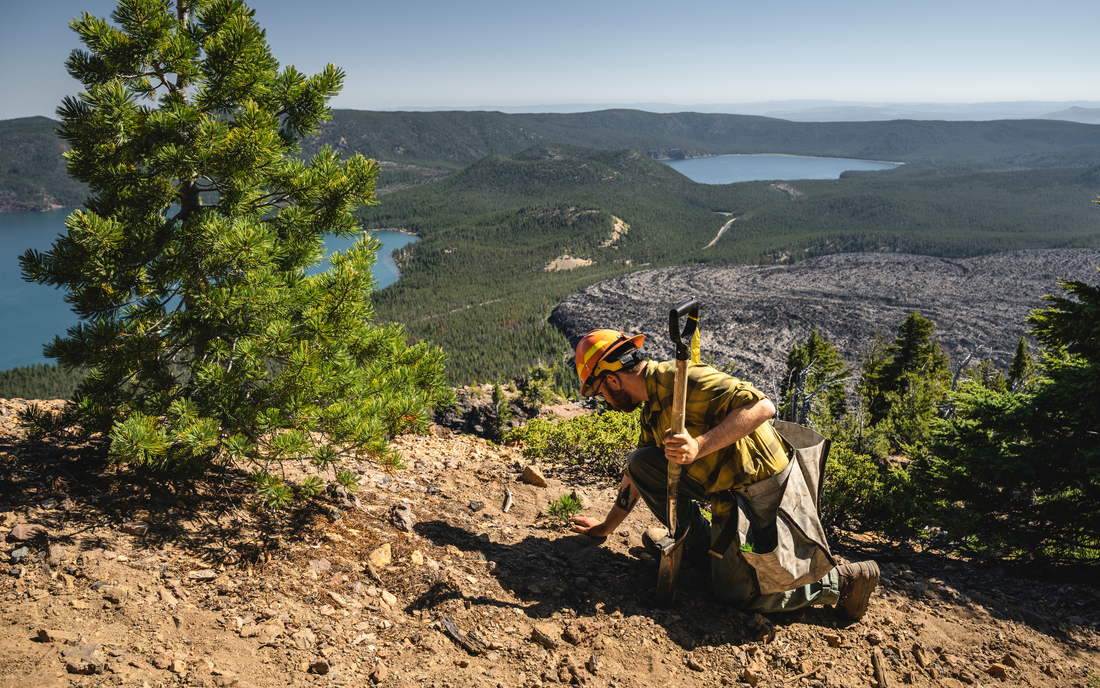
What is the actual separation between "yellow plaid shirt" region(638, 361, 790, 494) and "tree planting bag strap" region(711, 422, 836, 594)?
0.11m

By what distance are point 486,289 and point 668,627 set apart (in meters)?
116

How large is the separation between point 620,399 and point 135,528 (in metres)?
3.98

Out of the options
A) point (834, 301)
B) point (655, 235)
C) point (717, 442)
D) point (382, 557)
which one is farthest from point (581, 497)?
point (655, 235)

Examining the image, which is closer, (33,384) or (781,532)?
(781,532)

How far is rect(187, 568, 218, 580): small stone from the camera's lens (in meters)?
4.07

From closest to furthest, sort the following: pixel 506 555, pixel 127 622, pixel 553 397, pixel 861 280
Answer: pixel 127 622, pixel 506 555, pixel 553 397, pixel 861 280

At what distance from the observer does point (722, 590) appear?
15.0 ft

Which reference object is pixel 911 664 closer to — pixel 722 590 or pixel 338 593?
pixel 722 590

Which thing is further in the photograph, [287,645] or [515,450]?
[515,450]

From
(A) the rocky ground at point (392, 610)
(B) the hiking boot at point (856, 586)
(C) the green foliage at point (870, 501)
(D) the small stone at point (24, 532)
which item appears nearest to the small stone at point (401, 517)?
(A) the rocky ground at point (392, 610)

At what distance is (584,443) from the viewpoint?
8289 mm

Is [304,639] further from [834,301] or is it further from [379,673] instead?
[834,301]

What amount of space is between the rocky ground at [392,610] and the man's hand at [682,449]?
1.43m

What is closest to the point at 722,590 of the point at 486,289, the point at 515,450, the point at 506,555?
the point at 506,555
